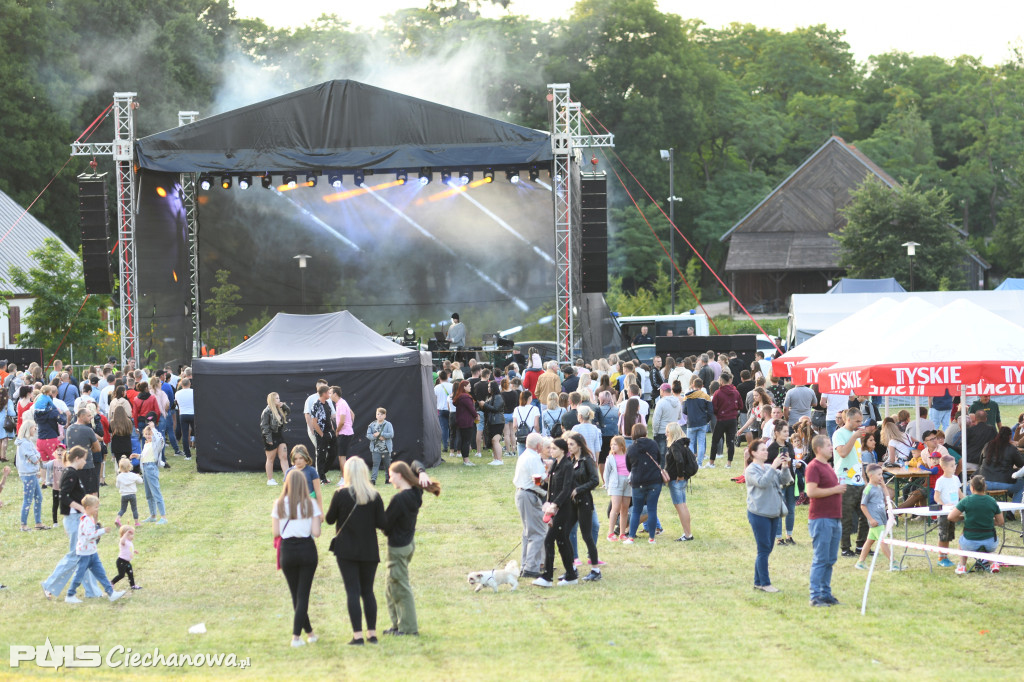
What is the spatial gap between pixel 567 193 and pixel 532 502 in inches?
541

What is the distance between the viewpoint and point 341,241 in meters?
29.9

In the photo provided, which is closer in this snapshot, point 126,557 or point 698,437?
point 126,557

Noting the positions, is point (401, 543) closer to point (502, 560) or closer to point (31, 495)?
point (502, 560)

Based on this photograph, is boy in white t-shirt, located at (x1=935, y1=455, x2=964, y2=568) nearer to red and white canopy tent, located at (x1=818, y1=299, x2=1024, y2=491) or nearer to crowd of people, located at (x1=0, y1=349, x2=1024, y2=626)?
crowd of people, located at (x1=0, y1=349, x2=1024, y2=626)

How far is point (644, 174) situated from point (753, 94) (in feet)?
57.5

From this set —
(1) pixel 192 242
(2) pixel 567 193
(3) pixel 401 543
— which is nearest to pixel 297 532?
(3) pixel 401 543

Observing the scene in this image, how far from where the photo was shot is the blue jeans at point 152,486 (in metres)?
12.8

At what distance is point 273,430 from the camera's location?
1600 cm

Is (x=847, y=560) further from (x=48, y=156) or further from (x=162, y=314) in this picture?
(x=48, y=156)

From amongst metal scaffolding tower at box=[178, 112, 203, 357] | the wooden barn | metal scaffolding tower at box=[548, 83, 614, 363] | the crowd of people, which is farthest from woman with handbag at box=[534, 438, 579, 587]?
the wooden barn

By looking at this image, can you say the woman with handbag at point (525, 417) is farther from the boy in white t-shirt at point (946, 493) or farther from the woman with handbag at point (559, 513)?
the boy in white t-shirt at point (946, 493)

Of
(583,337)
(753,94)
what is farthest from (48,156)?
(753,94)

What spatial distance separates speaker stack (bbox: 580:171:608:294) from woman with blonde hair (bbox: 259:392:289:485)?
8844mm

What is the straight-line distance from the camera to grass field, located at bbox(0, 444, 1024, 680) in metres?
7.59
